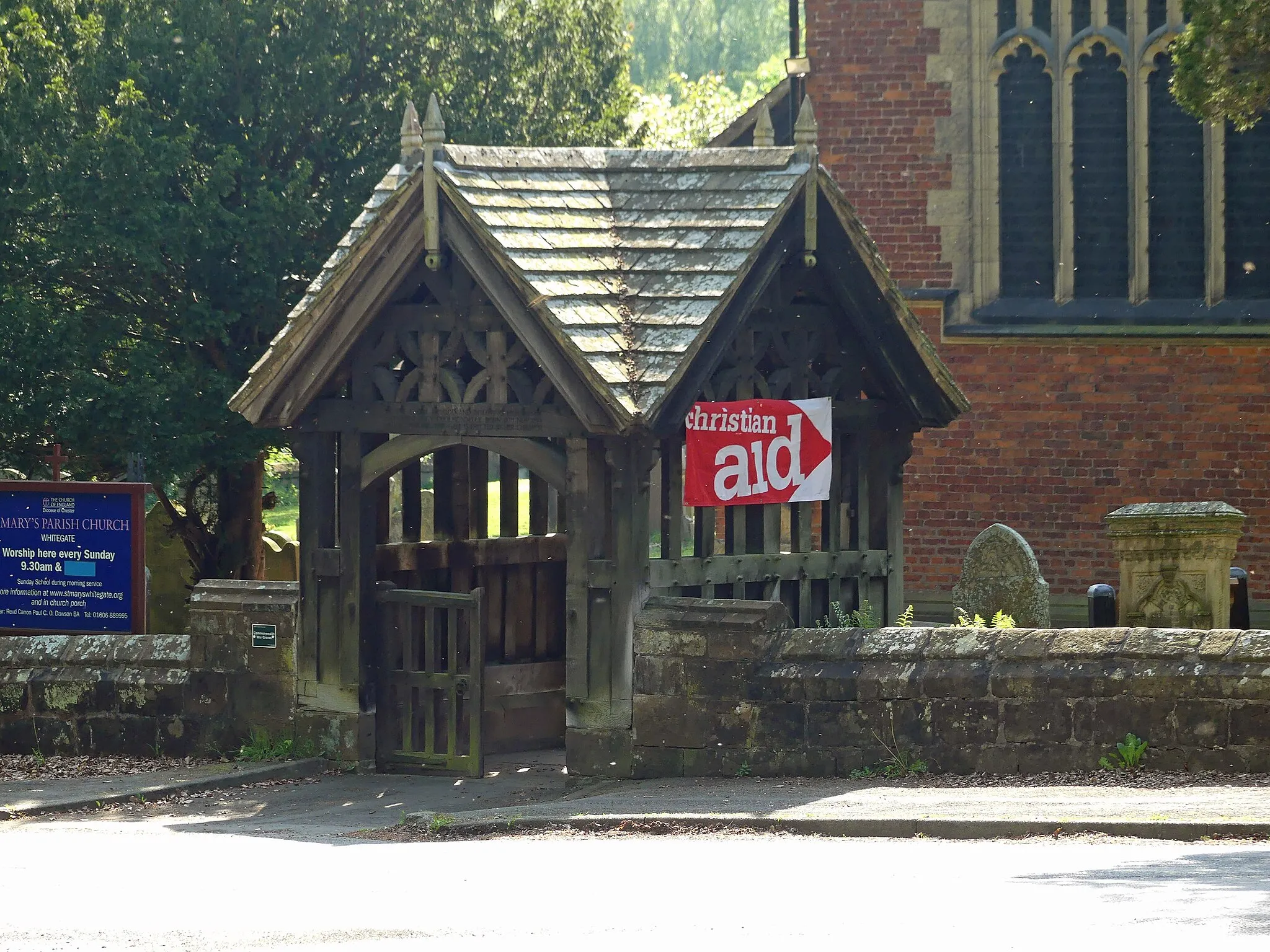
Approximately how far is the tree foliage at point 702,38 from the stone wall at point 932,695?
2240 inches

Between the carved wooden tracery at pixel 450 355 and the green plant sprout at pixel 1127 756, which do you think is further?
the carved wooden tracery at pixel 450 355

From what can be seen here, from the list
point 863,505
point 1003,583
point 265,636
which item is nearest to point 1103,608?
point 1003,583

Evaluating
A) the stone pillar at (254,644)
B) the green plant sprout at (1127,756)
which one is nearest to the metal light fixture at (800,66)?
the stone pillar at (254,644)

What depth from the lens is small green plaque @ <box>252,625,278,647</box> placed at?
487 inches

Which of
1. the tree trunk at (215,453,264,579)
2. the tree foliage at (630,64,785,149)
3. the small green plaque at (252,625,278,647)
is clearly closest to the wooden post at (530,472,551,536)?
the small green plaque at (252,625,278,647)

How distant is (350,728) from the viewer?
12.1 m

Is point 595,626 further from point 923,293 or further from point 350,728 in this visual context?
point 923,293

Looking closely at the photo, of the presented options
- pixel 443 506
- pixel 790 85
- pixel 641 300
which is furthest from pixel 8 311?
pixel 790 85

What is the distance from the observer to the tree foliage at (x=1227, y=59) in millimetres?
13617

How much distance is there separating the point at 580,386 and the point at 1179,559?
605 centimetres

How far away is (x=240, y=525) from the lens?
19188 millimetres

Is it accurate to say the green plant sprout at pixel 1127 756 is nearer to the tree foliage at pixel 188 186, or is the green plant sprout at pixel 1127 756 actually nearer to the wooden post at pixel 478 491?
the wooden post at pixel 478 491

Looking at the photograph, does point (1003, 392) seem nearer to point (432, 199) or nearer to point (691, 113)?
point (432, 199)

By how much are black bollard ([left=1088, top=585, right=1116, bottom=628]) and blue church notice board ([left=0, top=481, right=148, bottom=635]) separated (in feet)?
26.9
